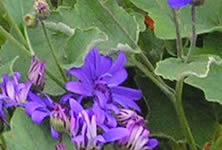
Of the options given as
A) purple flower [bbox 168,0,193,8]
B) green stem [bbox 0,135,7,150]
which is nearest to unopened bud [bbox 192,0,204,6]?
purple flower [bbox 168,0,193,8]

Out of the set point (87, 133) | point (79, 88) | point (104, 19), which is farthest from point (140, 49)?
point (87, 133)

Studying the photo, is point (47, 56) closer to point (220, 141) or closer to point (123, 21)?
point (123, 21)

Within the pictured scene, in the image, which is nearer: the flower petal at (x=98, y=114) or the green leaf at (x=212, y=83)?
the flower petal at (x=98, y=114)

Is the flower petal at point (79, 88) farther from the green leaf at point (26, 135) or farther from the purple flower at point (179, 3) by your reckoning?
the purple flower at point (179, 3)

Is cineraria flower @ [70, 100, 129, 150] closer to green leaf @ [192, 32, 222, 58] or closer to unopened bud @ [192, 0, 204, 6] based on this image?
unopened bud @ [192, 0, 204, 6]

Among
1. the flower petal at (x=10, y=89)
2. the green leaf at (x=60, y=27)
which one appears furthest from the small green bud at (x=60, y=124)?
the green leaf at (x=60, y=27)

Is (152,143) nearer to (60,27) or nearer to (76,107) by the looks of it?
(76,107)

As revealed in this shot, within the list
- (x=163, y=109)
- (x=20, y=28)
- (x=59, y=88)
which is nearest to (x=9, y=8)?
(x=20, y=28)
